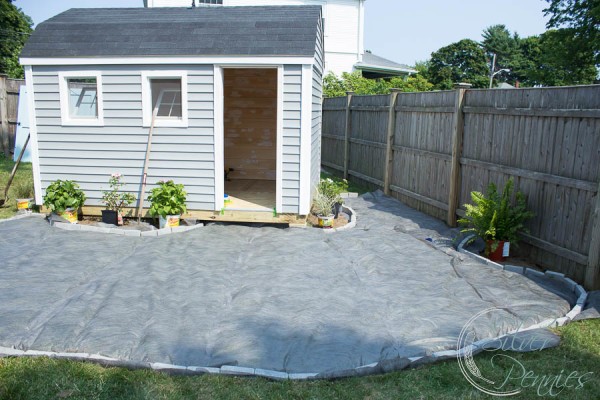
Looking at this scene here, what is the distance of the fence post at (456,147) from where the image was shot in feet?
26.3

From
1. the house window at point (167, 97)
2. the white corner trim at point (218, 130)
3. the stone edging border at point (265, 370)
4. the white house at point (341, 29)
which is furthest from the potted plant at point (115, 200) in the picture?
the white house at point (341, 29)

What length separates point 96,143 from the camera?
835 cm

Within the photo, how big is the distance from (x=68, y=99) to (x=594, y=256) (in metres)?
7.74

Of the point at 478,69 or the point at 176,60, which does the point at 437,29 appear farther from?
the point at 176,60

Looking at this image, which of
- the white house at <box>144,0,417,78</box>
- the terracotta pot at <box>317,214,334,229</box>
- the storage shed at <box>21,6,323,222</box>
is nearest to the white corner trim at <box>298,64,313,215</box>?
the storage shed at <box>21,6,323,222</box>

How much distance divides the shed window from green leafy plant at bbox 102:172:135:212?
115 cm

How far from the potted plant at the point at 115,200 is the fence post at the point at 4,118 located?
308 inches

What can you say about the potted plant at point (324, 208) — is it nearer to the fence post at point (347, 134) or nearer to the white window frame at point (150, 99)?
the white window frame at point (150, 99)

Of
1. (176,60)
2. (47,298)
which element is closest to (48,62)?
(176,60)

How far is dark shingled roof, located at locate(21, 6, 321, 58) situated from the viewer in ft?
25.8

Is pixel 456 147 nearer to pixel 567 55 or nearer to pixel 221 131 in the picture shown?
pixel 221 131

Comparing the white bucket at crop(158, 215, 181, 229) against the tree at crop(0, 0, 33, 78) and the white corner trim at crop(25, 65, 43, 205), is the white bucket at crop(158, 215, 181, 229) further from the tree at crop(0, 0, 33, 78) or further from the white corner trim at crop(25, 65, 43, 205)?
the tree at crop(0, 0, 33, 78)

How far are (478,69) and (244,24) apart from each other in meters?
45.2

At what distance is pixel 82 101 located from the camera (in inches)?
346
